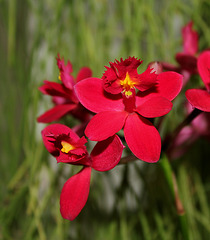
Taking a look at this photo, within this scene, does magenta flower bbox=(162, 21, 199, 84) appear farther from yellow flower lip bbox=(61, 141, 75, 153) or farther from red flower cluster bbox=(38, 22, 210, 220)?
yellow flower lip bbox=(61, 141, 75, 153)

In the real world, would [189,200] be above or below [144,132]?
below

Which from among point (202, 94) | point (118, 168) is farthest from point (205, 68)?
point (118, 168)

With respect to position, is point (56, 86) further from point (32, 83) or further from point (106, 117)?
point (32, 83)

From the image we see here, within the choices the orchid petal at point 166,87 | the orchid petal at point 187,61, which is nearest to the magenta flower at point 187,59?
the orchid petal at point 187,61

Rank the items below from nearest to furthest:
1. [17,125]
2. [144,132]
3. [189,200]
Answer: [144,132]
[189,200]
[17,125]

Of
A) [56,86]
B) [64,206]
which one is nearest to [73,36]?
[56,86]

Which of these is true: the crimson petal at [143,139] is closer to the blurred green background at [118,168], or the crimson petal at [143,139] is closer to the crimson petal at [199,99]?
the crimson petal at [199,99]

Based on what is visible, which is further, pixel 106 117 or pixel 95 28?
pixel 95 28
